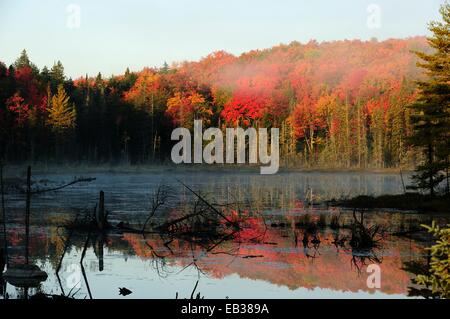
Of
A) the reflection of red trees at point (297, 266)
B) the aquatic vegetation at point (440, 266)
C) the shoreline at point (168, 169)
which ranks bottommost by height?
the shoreline at point (168, 169)

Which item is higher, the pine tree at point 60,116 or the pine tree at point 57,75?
the pine tree at point 57,75

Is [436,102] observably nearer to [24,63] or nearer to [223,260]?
[223,260]

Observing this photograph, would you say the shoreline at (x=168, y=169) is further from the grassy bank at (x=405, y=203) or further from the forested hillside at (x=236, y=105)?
the grassy bank at (x=405, y=203)

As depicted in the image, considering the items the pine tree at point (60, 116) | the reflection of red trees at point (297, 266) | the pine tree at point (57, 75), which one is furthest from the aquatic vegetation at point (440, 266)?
the pine tree at point (57, 75)

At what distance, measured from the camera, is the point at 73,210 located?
106ft

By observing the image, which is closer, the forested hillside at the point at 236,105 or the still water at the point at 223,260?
the still water at the point at 223,260

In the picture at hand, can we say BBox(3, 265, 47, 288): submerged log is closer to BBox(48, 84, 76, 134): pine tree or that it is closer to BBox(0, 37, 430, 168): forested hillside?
BBox(0, 37, 430, 168): forested hillside

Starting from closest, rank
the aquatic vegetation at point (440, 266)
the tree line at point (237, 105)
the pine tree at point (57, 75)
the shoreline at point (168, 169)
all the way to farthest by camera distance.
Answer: the aquatic vegetation at point (440, 266), the shoreline at point (168, 169), the tree line at point (237, 105), the pine tree at point (57, 75)

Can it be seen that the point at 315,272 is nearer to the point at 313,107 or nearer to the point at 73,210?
the point at 73,210

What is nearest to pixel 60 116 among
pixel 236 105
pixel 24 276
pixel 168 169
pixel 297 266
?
pixel 168 169

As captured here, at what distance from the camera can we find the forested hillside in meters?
87.0

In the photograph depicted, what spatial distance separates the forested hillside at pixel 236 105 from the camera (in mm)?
87000

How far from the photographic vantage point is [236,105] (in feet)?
342
